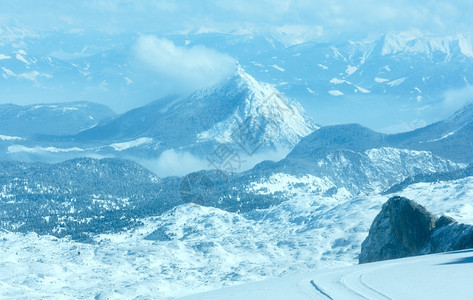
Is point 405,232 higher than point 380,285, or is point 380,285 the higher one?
point 405,232

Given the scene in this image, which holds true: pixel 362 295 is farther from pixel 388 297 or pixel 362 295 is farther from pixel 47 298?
pixel 47 298

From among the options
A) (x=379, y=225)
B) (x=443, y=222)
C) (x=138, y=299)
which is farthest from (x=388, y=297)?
(x=138, y=299)

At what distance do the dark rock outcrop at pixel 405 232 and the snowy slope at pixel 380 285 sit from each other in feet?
141

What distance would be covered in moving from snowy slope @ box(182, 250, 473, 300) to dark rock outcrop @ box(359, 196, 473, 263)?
4285 cm

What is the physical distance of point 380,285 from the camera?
188 ft

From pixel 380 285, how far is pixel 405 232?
241 ft

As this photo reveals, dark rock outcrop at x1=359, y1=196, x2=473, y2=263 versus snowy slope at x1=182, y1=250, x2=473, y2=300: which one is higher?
dark rock outcrop at x1=359, y1=196, x2=473, y2=263

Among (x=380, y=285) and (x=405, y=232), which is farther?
(x=405, y=232)

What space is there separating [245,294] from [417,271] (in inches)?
839

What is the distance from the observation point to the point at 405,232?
Result: 12650cm

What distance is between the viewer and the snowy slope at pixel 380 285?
52.5 meters

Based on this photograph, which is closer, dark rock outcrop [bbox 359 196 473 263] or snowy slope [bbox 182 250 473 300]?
snowy slope [bbox 182 250 473 300]

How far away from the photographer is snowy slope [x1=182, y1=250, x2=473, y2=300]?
5253 centimetres

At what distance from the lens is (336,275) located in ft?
221
